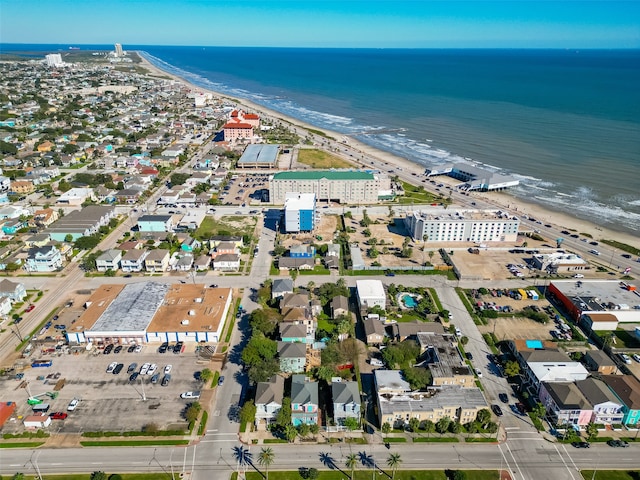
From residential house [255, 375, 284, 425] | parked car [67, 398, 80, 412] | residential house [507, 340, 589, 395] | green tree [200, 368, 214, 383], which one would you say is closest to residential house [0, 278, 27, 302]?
parked car [67, 398, 80, 412]

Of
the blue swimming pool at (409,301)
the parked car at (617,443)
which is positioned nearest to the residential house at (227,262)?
the blue swimming pool at (409,301)

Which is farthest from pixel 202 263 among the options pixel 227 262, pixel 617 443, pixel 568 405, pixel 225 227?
pixel 617 443

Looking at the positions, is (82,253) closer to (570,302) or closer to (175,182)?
(175,182)

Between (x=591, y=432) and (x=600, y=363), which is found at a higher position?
(x=600, y=363)

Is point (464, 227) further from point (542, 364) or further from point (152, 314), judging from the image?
point (152, 314)

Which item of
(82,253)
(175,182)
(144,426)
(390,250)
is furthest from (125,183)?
(144,426)

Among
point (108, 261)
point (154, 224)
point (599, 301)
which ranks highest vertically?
point (599, 301)
